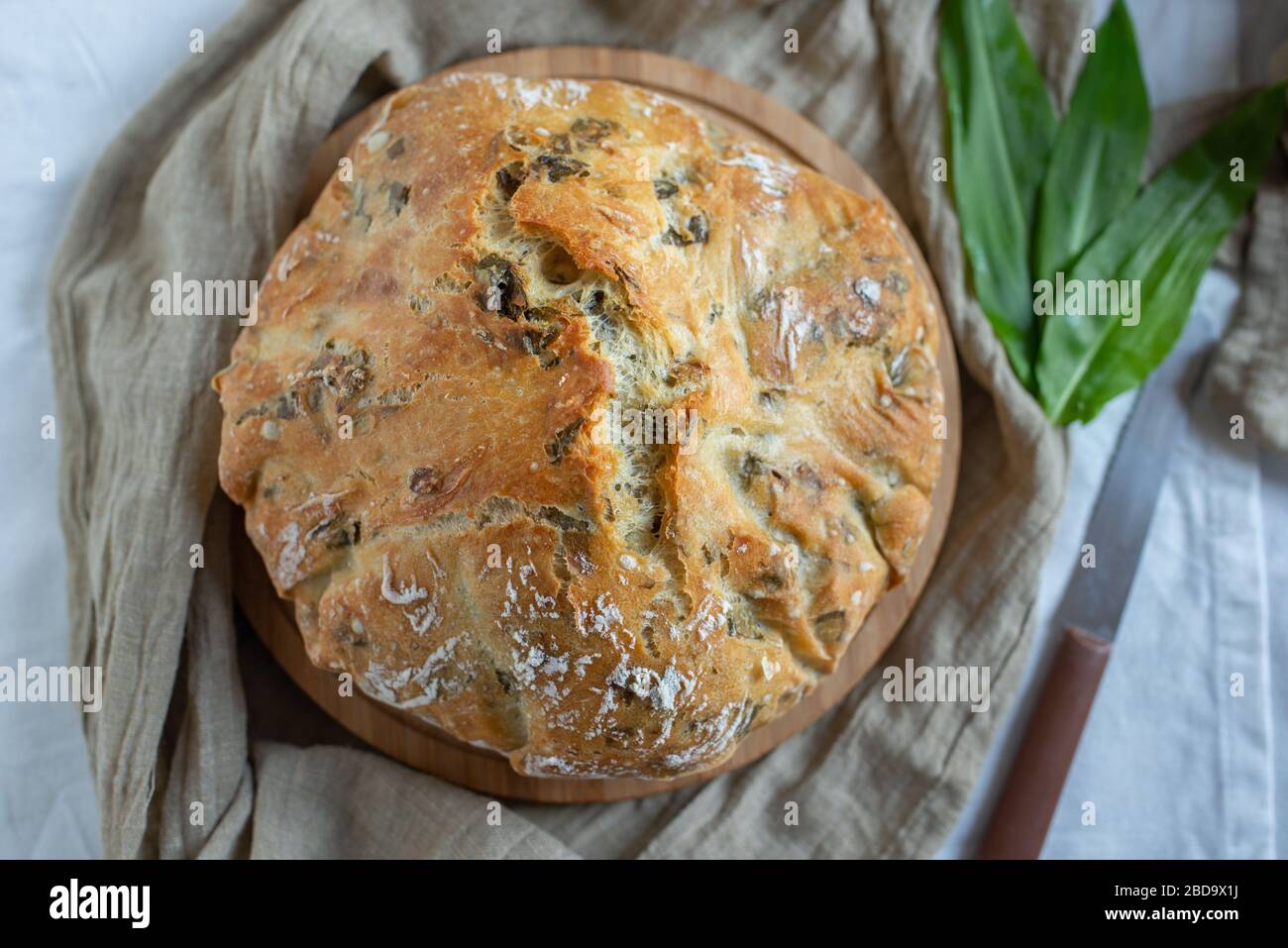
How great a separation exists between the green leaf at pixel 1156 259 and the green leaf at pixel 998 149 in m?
0.09

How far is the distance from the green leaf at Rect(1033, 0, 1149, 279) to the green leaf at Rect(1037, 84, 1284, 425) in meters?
0.05

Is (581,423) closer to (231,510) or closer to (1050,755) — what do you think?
(231,510)

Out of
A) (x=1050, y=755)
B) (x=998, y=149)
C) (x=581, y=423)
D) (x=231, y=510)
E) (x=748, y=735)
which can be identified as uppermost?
(x=998, y=149)

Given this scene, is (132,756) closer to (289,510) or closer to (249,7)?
(289,510)

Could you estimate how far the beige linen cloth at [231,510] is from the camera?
6.75 feet

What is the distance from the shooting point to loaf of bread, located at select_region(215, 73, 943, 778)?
1.67 metres

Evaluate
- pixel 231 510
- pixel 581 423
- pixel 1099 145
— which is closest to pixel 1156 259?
pixel 1099 145

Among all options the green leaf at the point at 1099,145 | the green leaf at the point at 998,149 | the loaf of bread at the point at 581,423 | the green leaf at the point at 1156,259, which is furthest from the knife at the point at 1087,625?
the loaf of bread at the point at 581,423

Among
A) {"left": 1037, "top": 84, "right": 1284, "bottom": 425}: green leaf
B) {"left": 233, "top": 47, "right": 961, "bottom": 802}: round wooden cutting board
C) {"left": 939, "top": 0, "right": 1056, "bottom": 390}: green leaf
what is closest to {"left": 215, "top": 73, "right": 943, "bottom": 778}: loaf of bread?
{"left": 233, "top": 47, "right": 961, "bottom": 802}: round wooden cutting board

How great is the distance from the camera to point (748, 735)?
2.09m

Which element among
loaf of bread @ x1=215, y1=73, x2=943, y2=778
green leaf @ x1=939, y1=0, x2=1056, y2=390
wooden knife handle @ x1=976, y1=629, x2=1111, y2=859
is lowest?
wooden knife handle @ x1=976, y1=629, x2=1111, y2=859

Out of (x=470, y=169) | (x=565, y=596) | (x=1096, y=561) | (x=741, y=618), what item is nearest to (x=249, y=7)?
(x=470, y=169)

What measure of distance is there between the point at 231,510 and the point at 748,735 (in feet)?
3.80

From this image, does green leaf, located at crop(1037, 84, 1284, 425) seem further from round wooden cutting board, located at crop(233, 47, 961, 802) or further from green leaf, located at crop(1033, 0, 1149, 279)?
round wooden cutting board, located at crop(233, 47, 961, 802)
